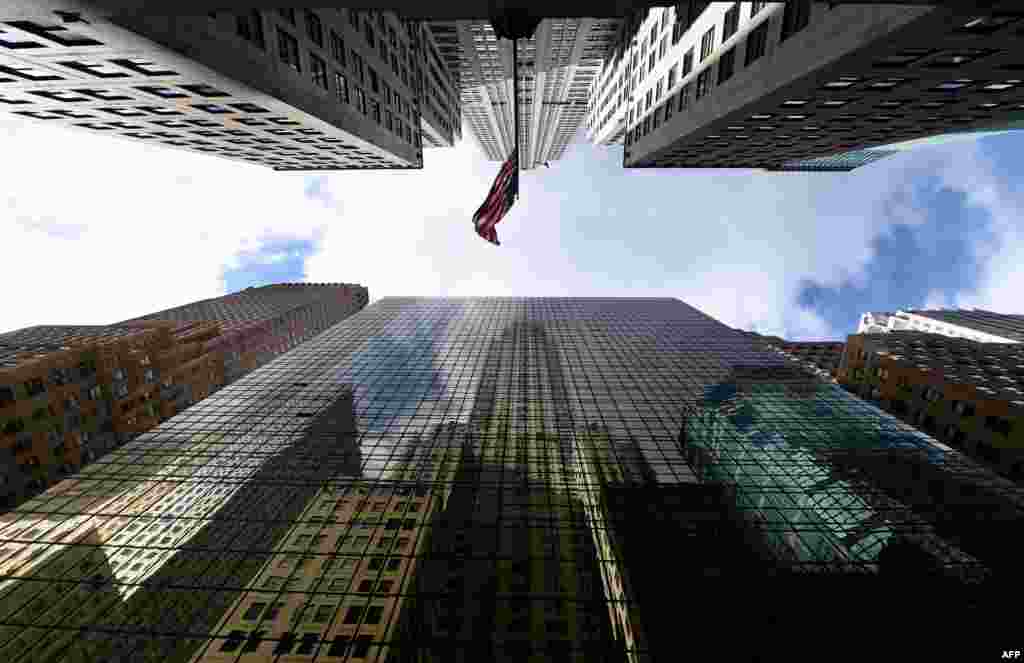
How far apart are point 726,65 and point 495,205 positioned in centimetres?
2486

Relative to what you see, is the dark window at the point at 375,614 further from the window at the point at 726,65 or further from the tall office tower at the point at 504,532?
the window at the point at 726,65

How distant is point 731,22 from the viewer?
36312mm

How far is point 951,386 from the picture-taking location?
50656 mm

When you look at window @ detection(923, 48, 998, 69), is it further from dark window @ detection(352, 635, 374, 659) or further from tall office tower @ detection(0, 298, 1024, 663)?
dark window @ detection(352, 635, 374, 659)

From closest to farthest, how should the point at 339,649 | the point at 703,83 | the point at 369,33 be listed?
the point at 339,649
the point at 703,83
the point at 369,33

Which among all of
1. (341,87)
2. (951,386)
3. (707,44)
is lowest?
(951,386)

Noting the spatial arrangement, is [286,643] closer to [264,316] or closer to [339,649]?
[339,649]

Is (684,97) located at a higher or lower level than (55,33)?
higher

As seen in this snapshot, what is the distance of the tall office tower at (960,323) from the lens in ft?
321

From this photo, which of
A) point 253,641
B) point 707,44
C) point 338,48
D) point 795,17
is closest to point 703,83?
point 707,44

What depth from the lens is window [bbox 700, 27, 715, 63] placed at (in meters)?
40.6

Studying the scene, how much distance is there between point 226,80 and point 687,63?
138 feet

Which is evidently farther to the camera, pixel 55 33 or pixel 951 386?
pixel 951 386

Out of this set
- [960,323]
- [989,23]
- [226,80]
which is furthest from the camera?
[960,323]
